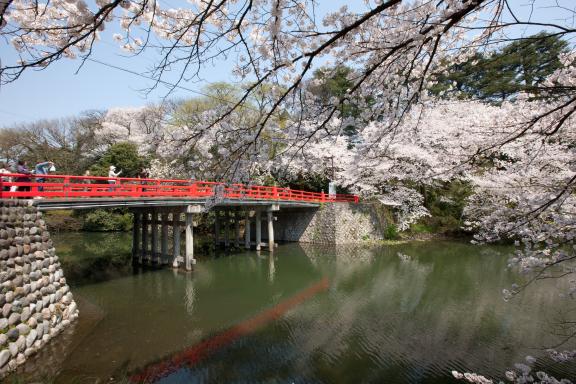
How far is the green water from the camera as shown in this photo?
506cm

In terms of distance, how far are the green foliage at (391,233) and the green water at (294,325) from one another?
596 cm

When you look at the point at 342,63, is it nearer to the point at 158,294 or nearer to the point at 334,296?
the point at 334,296

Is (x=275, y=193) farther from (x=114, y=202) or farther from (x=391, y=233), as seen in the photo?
(x=114, y=202)

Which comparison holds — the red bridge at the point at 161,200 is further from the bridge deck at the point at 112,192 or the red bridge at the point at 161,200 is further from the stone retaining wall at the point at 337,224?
the stone retaining wall at the point at 337,224

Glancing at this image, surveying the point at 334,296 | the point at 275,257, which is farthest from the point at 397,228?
the point at 334,296

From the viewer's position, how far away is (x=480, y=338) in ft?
20.3

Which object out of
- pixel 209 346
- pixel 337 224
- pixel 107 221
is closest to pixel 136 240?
pixel 209 346

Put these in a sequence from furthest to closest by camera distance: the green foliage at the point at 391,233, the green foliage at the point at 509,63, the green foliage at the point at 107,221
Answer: the green foliage at the point at 107,221, the green foliage at the point at 391,233, the green foliage at the point at 509,63

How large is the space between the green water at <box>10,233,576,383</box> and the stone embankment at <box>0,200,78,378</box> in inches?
11.5

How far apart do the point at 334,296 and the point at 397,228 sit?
10.9 metres

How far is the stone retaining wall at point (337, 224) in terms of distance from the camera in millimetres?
17938

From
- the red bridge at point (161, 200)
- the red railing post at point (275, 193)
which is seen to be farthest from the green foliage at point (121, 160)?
the red railing post at point (275, 193)

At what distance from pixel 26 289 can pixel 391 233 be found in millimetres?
16070

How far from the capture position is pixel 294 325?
6.84m
